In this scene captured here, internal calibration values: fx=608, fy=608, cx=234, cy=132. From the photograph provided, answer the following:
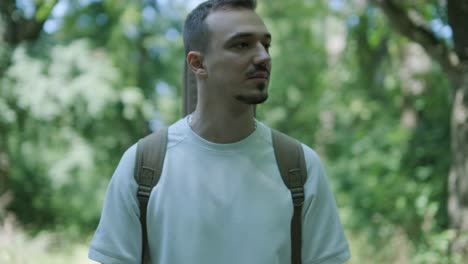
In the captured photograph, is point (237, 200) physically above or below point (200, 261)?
above

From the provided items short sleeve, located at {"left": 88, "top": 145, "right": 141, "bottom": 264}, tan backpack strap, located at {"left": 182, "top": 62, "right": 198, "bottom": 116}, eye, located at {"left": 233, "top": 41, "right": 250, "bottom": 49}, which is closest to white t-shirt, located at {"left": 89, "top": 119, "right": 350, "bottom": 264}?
short sleeve, located at {"left": 88, "top": 145, "right": 141, "bottom": 264}

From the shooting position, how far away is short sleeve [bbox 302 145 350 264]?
1.87 metres

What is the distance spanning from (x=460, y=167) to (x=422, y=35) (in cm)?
141

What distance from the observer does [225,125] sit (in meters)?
1.89

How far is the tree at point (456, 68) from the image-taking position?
5879mm

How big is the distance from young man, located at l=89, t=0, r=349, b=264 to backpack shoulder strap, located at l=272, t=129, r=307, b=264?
18 mm

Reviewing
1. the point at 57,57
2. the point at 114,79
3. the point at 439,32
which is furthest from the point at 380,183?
the point at 57,57

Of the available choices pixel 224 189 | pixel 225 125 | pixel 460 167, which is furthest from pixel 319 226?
pixel 460 167

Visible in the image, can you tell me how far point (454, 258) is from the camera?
20.4 feet

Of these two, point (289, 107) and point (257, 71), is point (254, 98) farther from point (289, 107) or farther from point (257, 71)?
point (289, 107)

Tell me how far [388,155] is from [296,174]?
25.9ft

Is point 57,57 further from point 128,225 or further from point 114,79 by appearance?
point 128,225

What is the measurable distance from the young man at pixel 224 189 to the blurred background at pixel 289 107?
11.9 ft

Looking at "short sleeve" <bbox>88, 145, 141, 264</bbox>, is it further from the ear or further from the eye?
the eye
